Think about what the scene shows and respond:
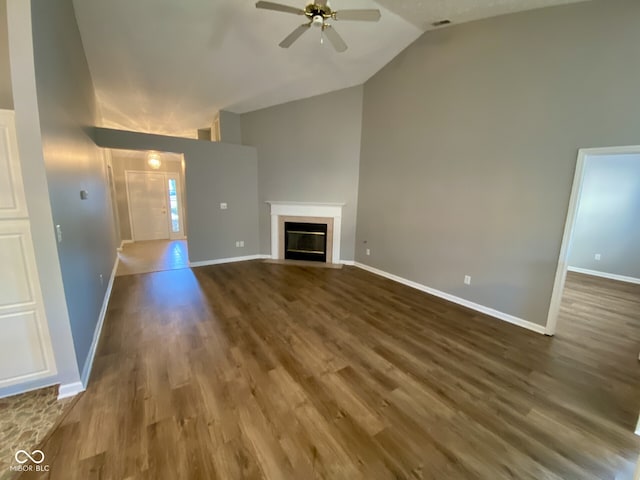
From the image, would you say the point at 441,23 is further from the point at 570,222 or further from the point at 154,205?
the point at 154,205

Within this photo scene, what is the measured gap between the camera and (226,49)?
11.3 ft

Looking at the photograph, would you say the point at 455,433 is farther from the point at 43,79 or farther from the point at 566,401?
the point at 43,79

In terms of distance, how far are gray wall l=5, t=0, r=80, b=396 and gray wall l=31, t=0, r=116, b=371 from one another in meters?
0.05

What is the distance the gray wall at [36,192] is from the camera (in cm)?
149

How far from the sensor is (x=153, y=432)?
5.37 feet

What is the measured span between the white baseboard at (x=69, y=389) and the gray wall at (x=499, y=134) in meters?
4.09

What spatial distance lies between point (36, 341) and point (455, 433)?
9.53 ft

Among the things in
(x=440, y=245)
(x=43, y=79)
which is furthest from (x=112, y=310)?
(x=440, y=245)

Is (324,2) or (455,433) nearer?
(455,433)

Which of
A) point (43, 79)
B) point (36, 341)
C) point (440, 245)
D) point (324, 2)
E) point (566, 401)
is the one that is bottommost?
point (566, 401)

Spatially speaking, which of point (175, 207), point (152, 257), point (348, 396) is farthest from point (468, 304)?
point (175, 207)

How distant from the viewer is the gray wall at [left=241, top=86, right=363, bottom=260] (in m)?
5.16

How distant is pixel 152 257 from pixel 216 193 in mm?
2194

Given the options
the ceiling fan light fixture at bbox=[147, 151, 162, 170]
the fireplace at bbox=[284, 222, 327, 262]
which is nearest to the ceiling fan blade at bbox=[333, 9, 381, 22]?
the fireplace at bbox=[284, 222, 327, 262]
